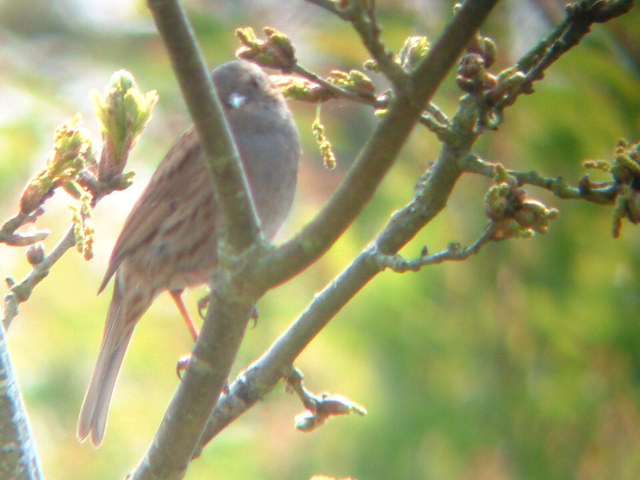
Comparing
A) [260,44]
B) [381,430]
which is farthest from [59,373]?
[260,44]

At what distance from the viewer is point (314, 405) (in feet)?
8.56

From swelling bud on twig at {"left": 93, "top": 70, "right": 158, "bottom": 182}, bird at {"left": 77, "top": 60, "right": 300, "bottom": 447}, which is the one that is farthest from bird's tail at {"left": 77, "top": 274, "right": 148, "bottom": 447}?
swelling bud on twig at {"left": 93, "top": 70, "right": 158, "bottom": 182}

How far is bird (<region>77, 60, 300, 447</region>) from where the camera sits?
3762 millimetres

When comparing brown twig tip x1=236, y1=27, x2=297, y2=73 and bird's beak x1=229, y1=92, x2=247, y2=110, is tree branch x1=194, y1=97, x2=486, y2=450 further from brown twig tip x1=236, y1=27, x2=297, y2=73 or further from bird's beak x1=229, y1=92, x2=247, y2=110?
bird's beak x1=229, y1=92, x2=247, y2=110

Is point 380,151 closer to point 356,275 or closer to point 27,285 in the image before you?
point 356,275

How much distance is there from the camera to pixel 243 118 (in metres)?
3.96

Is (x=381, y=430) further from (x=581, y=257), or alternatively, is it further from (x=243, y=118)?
(x=243, y=118)

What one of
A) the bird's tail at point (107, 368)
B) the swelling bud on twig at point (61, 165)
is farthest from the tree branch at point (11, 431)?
the bird's tail at point (107, 368)

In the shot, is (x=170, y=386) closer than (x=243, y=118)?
No

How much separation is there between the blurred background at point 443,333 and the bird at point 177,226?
3.43 feet

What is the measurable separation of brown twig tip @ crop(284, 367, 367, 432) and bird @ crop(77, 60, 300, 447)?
1.18m

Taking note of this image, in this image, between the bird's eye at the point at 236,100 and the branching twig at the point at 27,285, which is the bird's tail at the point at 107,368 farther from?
the branching twig at the point at 27,285

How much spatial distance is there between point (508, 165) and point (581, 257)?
60 cm

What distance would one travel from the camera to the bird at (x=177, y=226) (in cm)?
376
